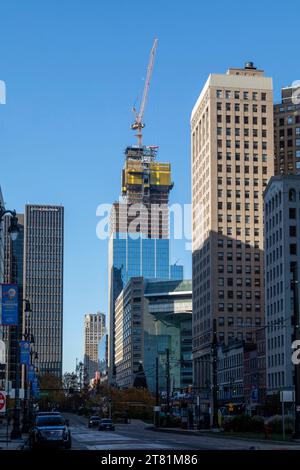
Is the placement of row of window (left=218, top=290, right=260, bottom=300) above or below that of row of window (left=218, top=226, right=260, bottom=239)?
below

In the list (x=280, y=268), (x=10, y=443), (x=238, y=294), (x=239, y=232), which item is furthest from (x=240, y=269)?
(x=10, y=443)

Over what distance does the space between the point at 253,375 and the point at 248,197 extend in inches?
2236

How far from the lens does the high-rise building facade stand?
18075 centimetres

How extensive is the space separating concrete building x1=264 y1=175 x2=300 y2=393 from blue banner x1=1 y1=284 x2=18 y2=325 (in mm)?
80344

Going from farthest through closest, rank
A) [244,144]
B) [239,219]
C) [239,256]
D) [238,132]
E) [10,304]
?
[244,144] < [238,132] < [239,219] < [239,256] < [10,304]

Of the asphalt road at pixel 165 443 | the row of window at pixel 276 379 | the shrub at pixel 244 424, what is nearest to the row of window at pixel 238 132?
the row of window at pixel 276 379

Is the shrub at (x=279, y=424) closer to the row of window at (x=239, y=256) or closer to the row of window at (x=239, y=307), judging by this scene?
the row of window at (x=239, y=307)

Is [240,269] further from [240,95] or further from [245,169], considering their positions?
[240,95]

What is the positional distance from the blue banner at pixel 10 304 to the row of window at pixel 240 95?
146m

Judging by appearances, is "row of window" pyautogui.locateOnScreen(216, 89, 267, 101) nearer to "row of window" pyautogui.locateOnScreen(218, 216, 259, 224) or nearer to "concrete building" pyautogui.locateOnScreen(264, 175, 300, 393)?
"row of window" pyautogui.locateOnScreen(218, 216, 259, 224)

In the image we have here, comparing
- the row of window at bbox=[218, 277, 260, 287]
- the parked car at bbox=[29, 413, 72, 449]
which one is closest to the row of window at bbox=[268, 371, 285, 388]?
the row of window at bbox=[218, 277, 260, 287]

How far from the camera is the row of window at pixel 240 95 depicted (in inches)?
7288

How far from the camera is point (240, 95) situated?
18562cm

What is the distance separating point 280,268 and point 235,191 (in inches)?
2202
